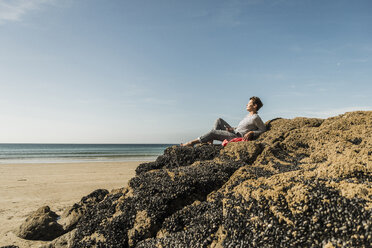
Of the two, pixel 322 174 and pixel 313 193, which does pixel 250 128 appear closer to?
pixel 322 174

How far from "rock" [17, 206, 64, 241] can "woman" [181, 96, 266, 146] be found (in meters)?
3.37

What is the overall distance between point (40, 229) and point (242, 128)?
16.9 ft

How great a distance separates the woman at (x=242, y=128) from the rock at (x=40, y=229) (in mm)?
3367

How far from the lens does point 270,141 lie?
15.7 feet

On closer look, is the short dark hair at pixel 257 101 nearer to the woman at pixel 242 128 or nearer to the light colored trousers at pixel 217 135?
the woman at pixel 242 128

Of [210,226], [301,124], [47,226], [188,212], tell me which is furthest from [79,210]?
[301,124]

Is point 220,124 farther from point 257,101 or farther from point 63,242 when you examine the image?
point 63,242

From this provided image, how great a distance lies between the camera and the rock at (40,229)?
4.75 m

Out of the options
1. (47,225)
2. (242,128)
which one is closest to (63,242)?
(47,225)

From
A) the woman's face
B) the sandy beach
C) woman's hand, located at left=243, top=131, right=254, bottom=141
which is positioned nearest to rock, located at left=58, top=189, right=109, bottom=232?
the sandy beach

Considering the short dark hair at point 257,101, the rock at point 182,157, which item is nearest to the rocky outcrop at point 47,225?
the rock at point 182,157

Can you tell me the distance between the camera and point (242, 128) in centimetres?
636

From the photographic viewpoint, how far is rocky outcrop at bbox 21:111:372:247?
2.16m

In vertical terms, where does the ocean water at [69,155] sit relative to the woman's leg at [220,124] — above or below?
below
